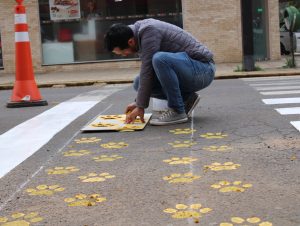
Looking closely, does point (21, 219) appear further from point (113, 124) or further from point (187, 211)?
point (113, 124)

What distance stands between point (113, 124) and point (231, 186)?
2.62 metres

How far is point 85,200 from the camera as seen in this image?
346 centimetres

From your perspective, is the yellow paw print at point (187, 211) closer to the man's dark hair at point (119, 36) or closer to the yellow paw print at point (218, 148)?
the yellow paw print at point (218, 148)

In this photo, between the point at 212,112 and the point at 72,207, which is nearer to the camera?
the point at 72,207

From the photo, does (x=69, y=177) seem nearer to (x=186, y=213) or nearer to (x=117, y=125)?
(x=186, y=213)

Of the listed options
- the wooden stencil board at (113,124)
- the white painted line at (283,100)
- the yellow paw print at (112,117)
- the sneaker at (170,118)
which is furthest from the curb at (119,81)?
the sneaker at (170,118)

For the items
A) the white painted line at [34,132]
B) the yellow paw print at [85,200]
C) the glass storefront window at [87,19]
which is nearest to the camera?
the yellow paw print at [85,200]

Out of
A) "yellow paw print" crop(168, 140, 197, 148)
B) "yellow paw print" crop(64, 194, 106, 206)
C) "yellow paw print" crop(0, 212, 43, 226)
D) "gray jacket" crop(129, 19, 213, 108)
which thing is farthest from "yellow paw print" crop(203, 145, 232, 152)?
"yellow paw print" crop(0, 212, 43, 226)

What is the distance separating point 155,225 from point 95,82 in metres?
10.9

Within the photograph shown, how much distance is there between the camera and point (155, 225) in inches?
→ 118

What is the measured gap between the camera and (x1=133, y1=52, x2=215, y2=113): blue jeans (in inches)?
222

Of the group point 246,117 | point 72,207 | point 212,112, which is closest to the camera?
point 72,207

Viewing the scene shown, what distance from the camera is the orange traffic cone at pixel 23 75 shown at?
8.30 m

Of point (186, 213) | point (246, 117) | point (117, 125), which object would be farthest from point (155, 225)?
point (246, 117)
